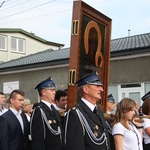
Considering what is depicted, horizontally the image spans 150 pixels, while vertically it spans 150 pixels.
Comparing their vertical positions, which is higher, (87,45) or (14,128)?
(87,45)

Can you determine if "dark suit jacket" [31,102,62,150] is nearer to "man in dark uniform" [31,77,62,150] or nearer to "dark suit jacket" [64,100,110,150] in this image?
"man in dark uniform" [31,77,62,150]

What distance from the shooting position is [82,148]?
129 inches

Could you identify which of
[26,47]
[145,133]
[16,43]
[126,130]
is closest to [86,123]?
[126,130]

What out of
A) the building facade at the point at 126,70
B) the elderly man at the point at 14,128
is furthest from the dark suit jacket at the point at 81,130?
the building facade at the point at 126,70

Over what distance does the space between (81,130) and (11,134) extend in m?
1.60

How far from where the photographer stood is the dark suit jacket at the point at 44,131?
4.37 metres

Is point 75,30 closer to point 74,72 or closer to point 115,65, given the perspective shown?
point 74,72

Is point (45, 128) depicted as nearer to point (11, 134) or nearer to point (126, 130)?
point (11, 134)

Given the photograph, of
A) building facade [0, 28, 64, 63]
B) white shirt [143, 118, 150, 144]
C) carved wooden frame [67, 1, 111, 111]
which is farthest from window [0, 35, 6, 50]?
white shirt [143, 118, 150, 144]

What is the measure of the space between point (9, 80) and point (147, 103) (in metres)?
13.8

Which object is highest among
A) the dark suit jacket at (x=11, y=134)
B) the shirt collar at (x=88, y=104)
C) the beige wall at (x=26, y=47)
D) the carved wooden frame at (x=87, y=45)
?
the beige wall at (x=26, y=47)

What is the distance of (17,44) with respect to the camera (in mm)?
29344

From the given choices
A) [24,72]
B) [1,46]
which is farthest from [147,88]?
[1,46]

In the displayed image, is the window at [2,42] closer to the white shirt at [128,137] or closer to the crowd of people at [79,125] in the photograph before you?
the crowd of people at [79,125]
